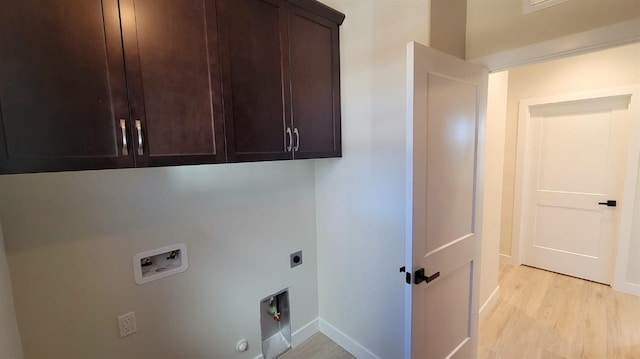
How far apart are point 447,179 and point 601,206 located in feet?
9.45

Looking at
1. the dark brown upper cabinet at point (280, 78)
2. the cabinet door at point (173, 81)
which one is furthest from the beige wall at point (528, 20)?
the cabinet door at point (173, 81)

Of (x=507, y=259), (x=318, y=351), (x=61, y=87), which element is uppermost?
(x=61, y=87)

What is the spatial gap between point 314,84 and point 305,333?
2.00 m

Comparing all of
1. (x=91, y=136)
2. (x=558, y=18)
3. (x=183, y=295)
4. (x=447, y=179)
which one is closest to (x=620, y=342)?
(x=447, y=179)

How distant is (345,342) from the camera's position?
6.98ft

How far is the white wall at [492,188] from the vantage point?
2375 millimetres

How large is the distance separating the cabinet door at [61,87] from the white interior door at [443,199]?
4.00 feet

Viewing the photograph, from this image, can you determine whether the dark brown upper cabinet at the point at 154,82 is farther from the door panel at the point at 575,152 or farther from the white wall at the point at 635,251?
the white wall at the point at 635,251

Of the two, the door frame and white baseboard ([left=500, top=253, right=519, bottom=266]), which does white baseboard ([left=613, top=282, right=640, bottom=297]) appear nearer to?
the door frame

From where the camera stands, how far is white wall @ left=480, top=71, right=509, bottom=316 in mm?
2375

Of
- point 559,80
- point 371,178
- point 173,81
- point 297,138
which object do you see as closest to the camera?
point 173,81

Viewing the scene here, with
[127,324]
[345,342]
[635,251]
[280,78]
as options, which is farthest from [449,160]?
[635,251]

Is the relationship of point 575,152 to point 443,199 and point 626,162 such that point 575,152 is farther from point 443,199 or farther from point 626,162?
point 443,199

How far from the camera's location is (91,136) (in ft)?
3.20
